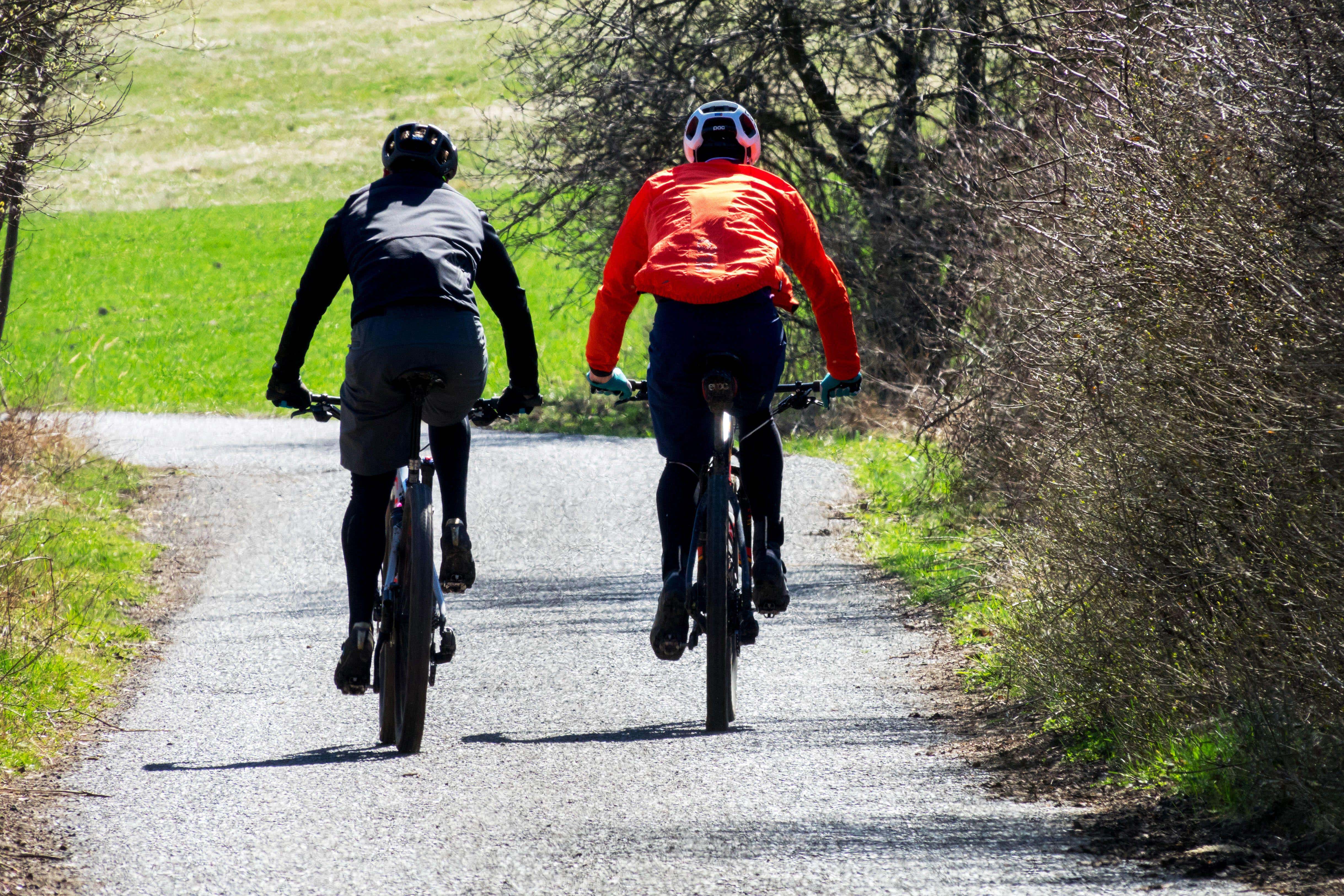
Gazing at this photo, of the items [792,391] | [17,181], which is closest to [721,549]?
[792,391]

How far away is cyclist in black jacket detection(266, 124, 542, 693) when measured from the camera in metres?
5.22

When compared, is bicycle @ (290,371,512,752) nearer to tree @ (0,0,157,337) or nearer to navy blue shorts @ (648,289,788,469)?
navy blue shorts @ (648,289,788,469)

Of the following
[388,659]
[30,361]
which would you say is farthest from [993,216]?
[30,361]

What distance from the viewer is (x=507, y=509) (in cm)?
1255

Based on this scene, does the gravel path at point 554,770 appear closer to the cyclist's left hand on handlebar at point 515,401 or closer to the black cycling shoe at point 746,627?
the black cycling shoe at point 746,627

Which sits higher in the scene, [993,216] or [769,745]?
[993,216]

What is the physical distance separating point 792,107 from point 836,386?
11613 millimetres

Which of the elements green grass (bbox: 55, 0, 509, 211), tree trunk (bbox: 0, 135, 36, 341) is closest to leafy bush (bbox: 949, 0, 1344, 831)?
tree trunk (bbox: 0, 135, 36, 341)

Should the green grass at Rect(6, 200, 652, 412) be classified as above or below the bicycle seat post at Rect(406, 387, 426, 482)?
below

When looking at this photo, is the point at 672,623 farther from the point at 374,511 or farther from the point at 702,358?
the point at 374,511

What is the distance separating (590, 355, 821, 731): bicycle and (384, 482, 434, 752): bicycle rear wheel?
0.94 m

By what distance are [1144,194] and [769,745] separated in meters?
2.29

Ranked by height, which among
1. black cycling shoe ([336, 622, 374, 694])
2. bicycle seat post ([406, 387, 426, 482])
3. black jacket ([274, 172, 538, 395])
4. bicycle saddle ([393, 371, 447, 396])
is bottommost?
black cycling shoe ([336, 622, 374, 694])

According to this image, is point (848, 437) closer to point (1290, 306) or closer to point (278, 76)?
point (1290, 306)
